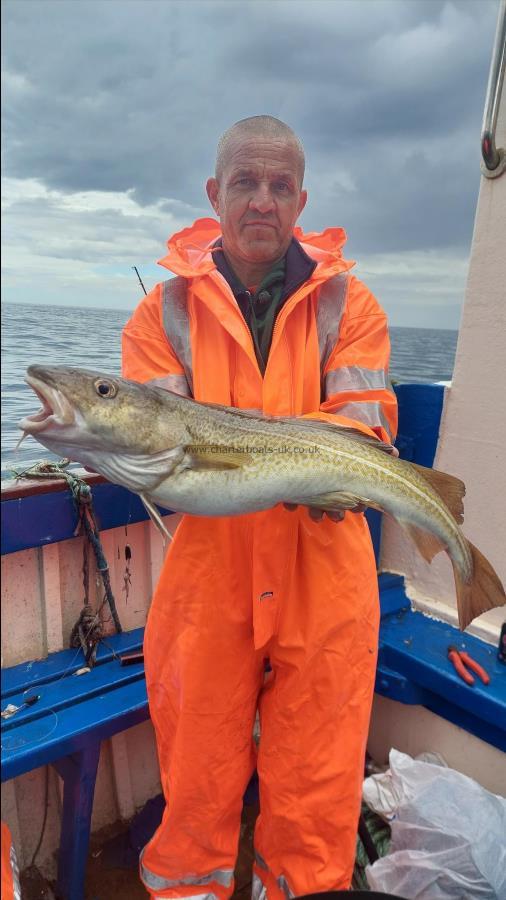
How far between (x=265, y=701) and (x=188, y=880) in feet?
2.59

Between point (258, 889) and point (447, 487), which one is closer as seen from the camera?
point (447, 487)

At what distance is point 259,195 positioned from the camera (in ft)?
7.52

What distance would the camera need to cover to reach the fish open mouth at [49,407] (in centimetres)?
150

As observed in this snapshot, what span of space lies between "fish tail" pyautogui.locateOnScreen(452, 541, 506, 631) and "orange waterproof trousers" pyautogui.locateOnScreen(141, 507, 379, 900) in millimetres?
349

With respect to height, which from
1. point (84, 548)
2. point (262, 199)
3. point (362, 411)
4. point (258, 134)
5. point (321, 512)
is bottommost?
point (84, 548)

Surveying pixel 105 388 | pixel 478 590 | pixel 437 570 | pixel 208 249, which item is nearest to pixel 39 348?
pixel 105 388

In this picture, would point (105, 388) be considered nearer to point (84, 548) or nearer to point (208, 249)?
point (208, 249)

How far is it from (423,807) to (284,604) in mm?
1272

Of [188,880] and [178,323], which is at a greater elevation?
[178,323]

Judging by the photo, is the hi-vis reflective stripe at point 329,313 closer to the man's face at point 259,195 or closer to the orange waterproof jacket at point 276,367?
the orange waterproof jacket at point 276,367

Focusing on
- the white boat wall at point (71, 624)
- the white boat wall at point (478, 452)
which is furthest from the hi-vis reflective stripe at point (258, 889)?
the white boat wall at point (478, 452)

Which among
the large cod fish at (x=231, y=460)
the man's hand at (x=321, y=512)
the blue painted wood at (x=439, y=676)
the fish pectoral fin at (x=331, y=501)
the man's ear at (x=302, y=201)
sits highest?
the man's ear at (x=302, y=201)

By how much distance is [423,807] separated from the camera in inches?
110

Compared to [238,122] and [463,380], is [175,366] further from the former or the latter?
[463,380]
